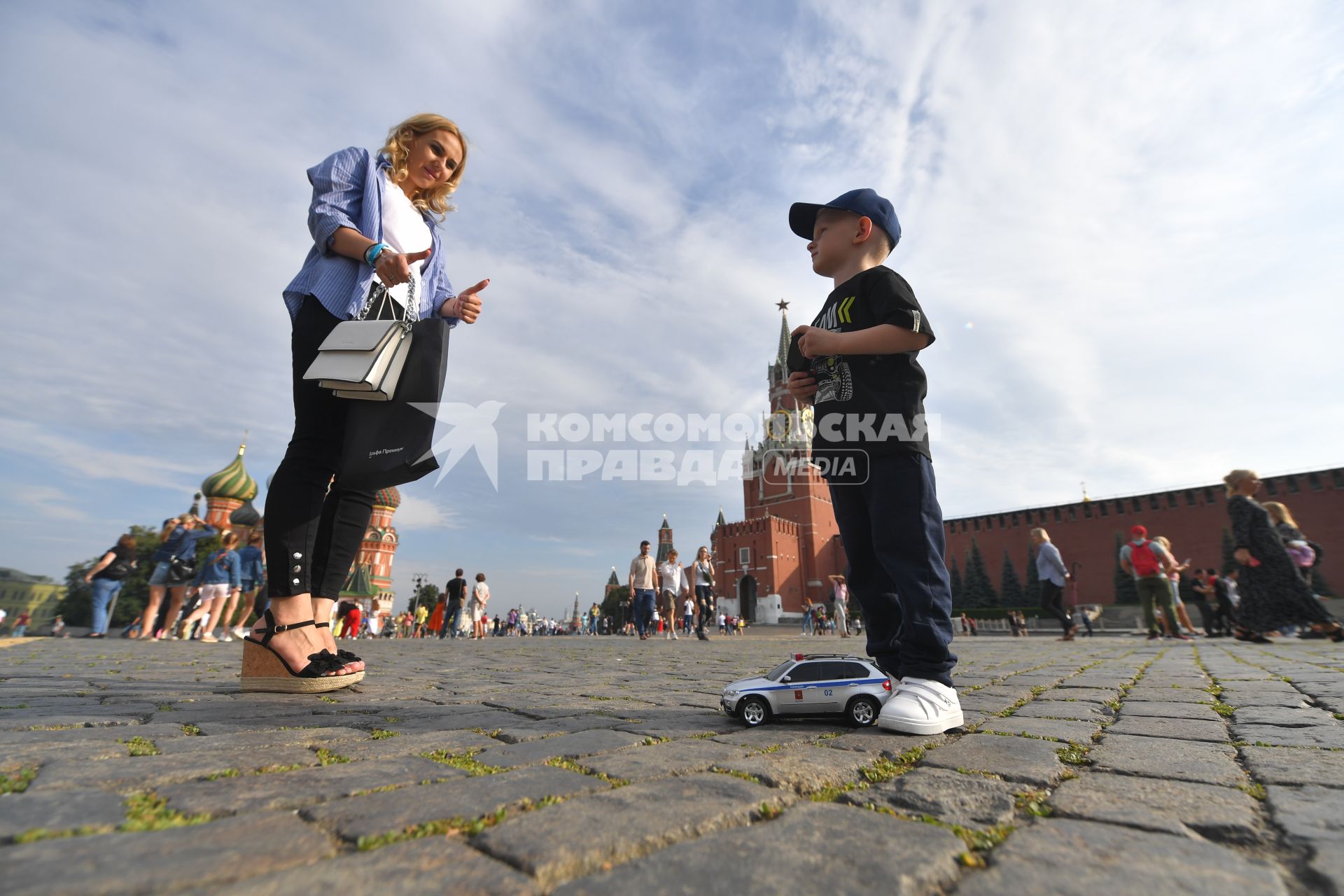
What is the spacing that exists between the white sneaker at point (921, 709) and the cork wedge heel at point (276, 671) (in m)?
2.28

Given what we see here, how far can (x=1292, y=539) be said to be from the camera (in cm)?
802

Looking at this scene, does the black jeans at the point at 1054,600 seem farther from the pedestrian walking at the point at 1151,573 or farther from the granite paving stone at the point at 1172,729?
the granite paving stone at the point at 1172,729

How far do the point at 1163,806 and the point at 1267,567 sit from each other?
8866mm

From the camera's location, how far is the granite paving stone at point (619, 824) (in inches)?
35.2

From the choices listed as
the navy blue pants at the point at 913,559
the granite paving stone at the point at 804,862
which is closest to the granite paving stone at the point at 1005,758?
the navy blue pants at the point at 913,559

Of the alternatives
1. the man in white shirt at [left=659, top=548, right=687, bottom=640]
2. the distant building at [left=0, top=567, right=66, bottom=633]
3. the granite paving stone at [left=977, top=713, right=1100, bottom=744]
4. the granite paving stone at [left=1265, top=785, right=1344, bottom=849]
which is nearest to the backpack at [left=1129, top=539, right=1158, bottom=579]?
the man in white shirt at [left=659, top=548, right=687, bottom=640]

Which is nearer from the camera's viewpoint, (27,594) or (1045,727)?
(1045,727)

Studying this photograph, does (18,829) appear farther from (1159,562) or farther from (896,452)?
(1159,562)


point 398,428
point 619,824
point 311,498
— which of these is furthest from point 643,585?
point 619,824

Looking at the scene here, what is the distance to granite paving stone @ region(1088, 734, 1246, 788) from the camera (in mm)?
1451

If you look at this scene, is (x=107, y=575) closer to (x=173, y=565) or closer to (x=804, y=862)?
(x=173, y=565)

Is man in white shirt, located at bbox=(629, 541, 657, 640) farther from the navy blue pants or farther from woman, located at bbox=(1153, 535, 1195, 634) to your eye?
the navy blue pants

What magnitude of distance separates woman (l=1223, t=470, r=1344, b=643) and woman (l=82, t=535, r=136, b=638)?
15115 mm

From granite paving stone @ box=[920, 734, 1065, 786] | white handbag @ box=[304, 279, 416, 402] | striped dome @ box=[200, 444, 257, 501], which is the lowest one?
granite paving stone @ box=[920, 734, 1065, 786]
